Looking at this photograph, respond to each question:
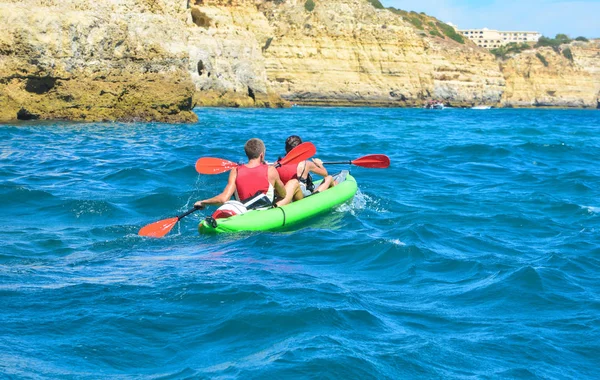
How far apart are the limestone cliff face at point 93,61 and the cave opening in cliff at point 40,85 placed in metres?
0.03

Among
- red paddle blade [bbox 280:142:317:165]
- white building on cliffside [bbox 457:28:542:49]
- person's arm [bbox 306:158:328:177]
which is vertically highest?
white building on cliffside [bbox 457:28:542:49]

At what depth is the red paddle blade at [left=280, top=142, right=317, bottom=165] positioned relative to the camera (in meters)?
8.09

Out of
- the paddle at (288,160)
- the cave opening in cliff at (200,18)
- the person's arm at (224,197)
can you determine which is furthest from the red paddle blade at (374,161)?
the cave opening in cliff at (200,18)

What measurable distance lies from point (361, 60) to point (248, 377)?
52517mm

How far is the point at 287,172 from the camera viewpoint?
27.2ft

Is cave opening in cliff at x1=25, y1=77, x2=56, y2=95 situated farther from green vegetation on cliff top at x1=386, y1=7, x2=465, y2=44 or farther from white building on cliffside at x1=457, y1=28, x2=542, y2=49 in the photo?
white building on cliffside at x1=457, y1=28, x2=542, y2=49

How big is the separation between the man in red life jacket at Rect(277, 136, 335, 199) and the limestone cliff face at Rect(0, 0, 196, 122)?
11872 millimetres

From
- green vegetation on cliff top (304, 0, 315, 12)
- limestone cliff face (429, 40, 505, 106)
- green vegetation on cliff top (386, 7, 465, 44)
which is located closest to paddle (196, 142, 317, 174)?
green vegetation on cliff top (304, 0, 315, 12)

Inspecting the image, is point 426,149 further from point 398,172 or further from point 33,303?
point 33,303

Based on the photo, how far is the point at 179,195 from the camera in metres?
10.2

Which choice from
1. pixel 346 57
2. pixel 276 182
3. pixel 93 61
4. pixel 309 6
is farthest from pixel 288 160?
pixel 309 6

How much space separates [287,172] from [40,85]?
12863 millimetres

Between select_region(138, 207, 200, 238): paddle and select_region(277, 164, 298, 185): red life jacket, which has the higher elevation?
select_region(277, 164, 298, 185): red life jacket

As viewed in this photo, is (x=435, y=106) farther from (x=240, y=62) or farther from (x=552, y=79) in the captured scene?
(x=552, y=79)
